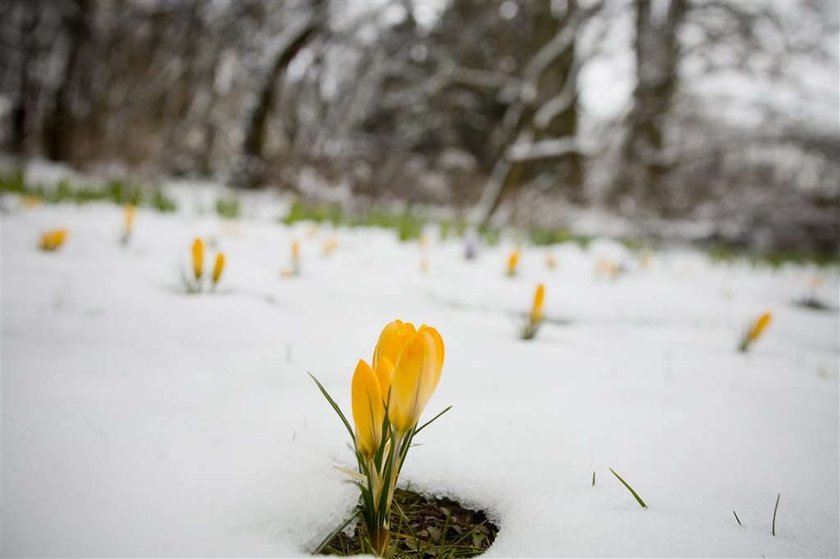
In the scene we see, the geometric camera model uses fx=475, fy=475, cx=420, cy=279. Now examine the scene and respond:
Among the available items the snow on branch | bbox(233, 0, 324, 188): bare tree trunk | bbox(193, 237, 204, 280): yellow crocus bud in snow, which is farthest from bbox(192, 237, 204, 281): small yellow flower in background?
bbox(233, 0, 324, 188): bare tree trunk

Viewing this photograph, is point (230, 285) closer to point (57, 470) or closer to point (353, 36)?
point (57, 470)

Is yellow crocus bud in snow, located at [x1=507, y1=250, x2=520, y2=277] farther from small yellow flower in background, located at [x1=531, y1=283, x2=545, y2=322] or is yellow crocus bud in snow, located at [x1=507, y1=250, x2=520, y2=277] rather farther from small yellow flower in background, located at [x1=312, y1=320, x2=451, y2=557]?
small yellow flower in background, located at [x1=312, y1=320, x2=451, y2=557]

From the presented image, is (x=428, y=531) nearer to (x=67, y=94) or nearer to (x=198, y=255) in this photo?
(x=198, y=255)

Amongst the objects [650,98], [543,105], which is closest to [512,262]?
[650,98]

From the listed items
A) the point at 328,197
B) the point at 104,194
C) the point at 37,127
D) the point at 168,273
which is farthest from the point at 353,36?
Answer: the point at 168,273

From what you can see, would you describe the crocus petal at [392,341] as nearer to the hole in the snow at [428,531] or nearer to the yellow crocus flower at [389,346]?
the yellow crocus flower at [389,346]

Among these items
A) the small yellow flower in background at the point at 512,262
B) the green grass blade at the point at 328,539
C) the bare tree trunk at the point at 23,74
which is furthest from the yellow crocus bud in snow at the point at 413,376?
the bare tree trunk at the point at 23,74
